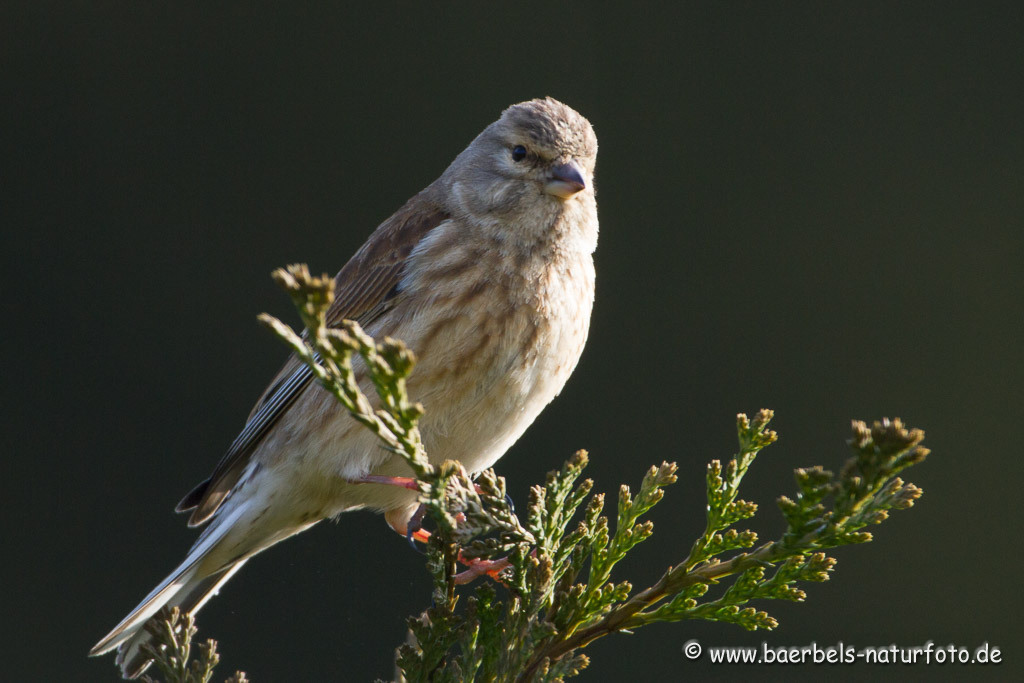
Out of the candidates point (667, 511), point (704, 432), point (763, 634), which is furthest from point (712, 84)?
point (763, 634)

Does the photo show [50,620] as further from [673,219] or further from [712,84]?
[712,84]

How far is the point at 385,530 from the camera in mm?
5832

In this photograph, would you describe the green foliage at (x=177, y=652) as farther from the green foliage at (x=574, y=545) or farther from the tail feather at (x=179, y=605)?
the green foliage at (x=574, y=545)

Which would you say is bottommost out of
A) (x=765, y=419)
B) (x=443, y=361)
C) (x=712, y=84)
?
(x=765, y=419)

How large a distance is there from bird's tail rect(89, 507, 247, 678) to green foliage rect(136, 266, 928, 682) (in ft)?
3.04

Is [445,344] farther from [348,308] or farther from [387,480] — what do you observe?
[348,308]

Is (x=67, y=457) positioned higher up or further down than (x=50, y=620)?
higher up

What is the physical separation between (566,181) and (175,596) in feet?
5.54

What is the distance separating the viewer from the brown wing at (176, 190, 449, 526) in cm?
321

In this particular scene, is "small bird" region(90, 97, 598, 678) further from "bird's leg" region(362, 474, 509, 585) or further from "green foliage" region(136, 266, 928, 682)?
"green foliage" region(136, 266, 928, 682)

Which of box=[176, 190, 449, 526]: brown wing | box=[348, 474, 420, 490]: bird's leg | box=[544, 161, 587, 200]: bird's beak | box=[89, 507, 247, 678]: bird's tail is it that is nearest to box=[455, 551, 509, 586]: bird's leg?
box=[348, 474, 420, 490]: bird's leg

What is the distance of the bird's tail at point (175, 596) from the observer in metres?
2.85

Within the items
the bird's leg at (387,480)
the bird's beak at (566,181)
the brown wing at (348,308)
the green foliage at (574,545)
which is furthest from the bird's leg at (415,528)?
the bird's beak at (566,181)

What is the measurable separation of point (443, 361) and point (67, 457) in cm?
403
